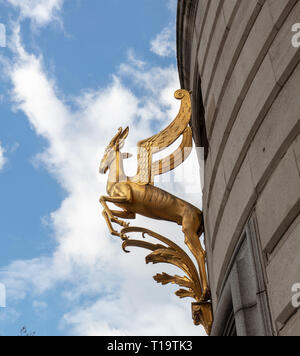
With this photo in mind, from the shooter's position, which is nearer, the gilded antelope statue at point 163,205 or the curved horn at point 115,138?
the gilded antelope statue at point 163,205

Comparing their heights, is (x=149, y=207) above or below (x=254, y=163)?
above

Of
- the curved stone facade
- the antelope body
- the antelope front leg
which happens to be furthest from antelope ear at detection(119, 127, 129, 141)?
the curved stone facade

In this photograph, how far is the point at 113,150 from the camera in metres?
11.4

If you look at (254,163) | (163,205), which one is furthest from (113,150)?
(254,163)

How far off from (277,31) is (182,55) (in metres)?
5.75

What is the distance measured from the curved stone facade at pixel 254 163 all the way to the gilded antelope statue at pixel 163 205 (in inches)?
30.5

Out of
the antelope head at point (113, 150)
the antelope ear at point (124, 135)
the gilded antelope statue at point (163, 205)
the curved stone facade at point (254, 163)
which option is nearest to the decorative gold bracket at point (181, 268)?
the gilded antelope statue at point (163, 205)

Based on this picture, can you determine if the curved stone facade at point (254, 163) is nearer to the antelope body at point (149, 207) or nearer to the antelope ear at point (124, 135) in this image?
the antelope body at point (149, 207)

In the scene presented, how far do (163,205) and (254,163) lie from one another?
12.9 ft

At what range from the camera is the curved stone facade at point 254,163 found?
5660mm

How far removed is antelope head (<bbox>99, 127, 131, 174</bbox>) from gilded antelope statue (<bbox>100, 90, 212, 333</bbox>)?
2 cm

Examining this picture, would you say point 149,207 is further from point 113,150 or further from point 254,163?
point 254,163
